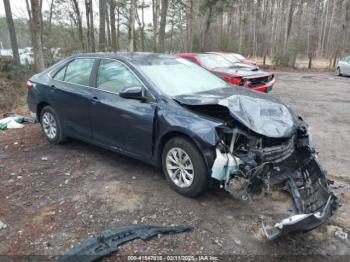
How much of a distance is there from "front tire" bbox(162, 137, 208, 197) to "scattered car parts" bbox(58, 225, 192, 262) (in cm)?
53

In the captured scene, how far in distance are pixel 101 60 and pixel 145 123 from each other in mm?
1418

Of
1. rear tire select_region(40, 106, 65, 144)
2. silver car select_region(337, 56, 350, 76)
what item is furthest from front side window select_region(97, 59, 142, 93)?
silver car select_region(337, 56, 350, 76)

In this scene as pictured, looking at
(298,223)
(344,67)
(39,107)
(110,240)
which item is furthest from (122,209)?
(344,67)

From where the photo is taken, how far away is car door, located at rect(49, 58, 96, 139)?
15.7 feet

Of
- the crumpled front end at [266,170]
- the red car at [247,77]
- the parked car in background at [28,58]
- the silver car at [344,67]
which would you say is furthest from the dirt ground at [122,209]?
the silver car at [344,67]

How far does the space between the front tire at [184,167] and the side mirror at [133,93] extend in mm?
694

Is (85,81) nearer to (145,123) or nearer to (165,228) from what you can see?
(145,123)

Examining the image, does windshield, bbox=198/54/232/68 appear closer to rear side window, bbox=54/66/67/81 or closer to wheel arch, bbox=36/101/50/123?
rear side window, bbox=54/66/67/81

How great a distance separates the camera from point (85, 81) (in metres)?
4.84

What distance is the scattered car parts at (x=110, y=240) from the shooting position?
282cm

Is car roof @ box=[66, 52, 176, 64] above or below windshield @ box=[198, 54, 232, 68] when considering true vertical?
above

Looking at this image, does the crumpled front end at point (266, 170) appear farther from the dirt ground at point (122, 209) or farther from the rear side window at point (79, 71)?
the rear side window at point (79, 71)

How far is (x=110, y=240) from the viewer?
3025 millimetres

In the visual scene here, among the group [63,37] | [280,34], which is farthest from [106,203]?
[280,34]
